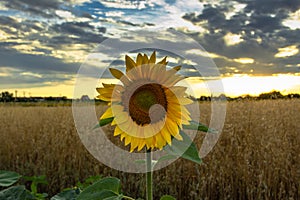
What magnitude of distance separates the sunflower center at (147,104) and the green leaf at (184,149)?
0.30ft

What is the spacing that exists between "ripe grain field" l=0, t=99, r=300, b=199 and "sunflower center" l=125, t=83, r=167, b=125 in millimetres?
1949

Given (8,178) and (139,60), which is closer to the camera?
(139,60)

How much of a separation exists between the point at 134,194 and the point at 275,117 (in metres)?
2.48

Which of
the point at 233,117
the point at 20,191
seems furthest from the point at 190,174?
the point at 20,191

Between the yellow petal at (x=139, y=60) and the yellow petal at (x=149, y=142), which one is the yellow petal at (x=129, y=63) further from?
the yellow petal at (x=149, y=142)

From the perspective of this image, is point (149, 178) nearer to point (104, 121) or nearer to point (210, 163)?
point (104, 121)

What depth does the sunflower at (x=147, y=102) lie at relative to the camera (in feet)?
2.33

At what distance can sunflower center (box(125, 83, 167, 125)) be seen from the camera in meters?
0.75

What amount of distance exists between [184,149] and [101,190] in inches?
6.6

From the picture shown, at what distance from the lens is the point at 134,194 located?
338cm

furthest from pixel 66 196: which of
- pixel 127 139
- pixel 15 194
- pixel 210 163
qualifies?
pixel 210 163

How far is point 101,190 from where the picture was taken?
0.69 metres

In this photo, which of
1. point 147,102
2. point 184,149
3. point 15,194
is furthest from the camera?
point 15,194

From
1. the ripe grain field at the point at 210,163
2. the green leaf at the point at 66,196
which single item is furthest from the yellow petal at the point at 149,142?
A: the ripe grain field at the point at 210,163
